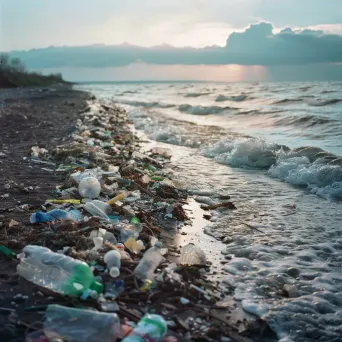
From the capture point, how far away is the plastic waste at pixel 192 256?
3273 mm

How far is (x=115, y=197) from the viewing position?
4.59 metres

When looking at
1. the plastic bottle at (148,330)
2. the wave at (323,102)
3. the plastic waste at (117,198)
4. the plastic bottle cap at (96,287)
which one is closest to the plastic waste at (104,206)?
the plastic waste at (117,198)

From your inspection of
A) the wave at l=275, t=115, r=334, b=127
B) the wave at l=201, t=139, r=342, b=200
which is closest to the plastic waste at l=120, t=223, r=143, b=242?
the wave at l=201, t=139, r=342, b=200

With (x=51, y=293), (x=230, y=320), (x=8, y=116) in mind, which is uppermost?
(x=8, y=116)

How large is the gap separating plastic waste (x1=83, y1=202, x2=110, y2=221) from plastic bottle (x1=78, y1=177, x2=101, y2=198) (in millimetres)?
455

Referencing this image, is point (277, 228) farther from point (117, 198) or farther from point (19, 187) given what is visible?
→ point (19, 187)

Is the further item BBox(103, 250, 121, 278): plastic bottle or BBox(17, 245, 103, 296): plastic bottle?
BBox(103, 250, 121, 278): plastic bottle

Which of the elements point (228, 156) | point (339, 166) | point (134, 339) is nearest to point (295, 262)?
point (134, 339)

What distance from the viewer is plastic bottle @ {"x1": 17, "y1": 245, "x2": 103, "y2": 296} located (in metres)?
2.60

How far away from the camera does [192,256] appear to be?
3332mm

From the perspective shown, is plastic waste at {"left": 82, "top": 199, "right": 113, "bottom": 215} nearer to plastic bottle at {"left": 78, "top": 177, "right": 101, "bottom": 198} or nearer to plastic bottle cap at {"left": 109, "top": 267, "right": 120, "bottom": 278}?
plastic bottle at {"left": 78, "top": 177, "right": 101, "bottom": 198}

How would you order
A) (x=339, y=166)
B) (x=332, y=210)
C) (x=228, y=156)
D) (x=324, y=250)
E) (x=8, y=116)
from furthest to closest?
1. (x=8, y=116)
2. (x=228, y=156)
3. (x=339, y=166)
4. (x=332, y=210)
5. (x=324, y=250)

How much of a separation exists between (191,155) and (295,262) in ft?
18.9

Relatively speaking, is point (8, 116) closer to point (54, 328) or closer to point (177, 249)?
point (177, 249)
